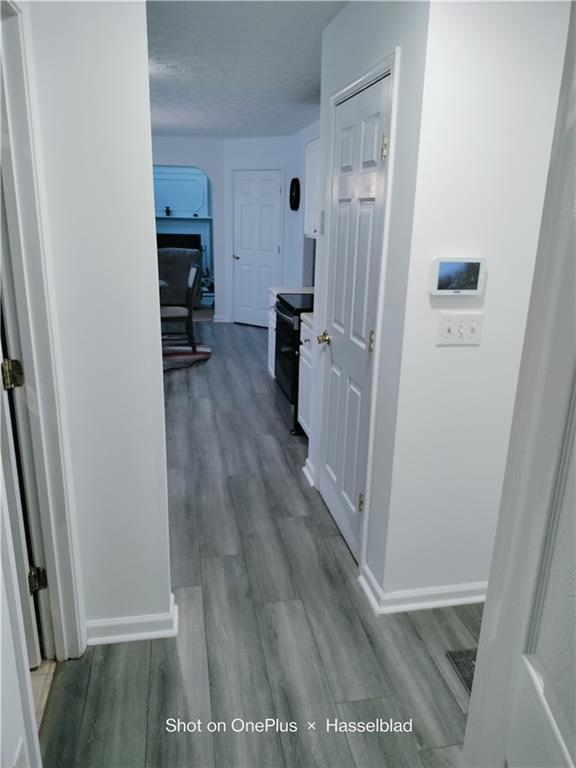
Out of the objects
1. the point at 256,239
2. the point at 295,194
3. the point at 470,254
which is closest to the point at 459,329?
the point at 470,254

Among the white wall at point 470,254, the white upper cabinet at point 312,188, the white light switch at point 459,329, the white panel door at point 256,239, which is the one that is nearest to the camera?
the white wall at point 470,254

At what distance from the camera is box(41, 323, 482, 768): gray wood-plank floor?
1648mm

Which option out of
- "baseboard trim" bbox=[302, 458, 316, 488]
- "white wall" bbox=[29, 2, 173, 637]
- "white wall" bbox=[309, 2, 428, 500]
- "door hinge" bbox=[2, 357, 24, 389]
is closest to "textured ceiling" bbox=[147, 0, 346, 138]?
"white wall" bbox=[309, 2, 428, 500]

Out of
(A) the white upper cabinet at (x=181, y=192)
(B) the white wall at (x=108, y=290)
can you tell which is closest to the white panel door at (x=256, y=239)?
(A) the white upper cabinet at (x=181, y=192)

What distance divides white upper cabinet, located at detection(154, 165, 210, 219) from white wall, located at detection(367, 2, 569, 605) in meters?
8.25

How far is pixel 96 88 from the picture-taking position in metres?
1.54

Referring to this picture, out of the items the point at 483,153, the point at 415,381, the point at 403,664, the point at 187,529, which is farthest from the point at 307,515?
the point at 483,153

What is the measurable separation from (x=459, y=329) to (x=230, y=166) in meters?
5.85

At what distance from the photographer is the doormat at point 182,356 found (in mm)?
5561

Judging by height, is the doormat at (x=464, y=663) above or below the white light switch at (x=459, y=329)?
below

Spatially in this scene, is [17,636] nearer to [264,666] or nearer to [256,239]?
[264,666]

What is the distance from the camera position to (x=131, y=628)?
6.71 ft

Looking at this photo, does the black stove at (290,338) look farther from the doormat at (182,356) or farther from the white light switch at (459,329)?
the white light switch at (459,329)

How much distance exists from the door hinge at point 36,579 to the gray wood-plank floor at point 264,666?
0.31 meters
